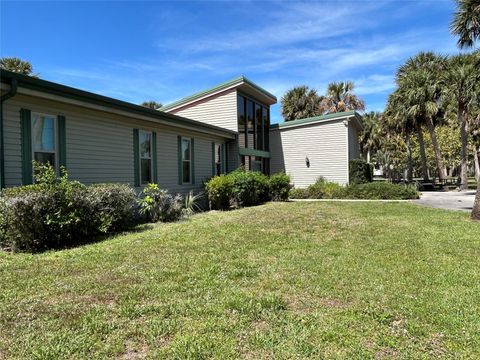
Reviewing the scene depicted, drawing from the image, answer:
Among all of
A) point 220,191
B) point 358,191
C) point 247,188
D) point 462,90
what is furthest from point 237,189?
point 462,90

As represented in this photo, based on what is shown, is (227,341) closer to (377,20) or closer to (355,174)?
(377,20)

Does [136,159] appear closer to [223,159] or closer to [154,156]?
[154,156]

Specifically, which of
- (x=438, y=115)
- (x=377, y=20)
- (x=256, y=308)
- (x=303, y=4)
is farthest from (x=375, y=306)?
(x=438, y=115)

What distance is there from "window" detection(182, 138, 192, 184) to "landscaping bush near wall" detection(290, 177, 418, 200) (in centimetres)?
713

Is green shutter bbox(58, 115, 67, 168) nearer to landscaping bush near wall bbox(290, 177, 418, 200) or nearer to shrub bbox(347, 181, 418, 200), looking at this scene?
landscaping bush near wall bbox(290, 177, 418, 200)

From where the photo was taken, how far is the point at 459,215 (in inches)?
417

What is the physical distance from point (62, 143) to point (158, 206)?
2.95 meters

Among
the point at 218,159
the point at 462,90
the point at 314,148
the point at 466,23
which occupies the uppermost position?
the point at 462,90

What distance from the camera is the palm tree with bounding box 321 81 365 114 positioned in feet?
114

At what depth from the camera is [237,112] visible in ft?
56.2

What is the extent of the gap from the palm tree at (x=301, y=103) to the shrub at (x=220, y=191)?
22.4 metres

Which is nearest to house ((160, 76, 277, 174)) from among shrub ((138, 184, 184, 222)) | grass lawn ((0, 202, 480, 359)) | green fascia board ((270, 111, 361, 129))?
green fascia board ((270, 111, 361, 129))

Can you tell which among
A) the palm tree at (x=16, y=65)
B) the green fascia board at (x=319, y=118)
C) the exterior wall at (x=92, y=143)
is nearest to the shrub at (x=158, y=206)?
the exterior wall at (x=92, y=143)

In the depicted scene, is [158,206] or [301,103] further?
[301,103]
